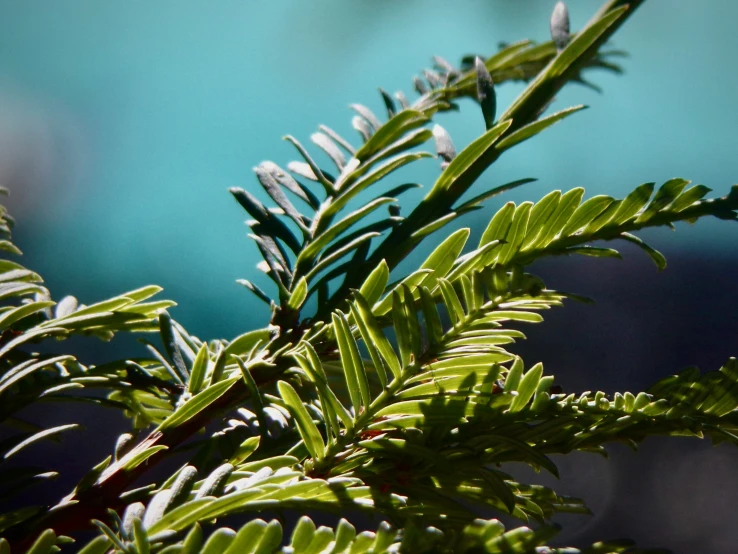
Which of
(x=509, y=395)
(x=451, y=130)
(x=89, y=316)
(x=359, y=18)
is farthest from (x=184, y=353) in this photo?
(x=359, y=18)

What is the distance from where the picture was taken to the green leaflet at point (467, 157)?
0.81 ft

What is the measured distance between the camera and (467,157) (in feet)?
0.84

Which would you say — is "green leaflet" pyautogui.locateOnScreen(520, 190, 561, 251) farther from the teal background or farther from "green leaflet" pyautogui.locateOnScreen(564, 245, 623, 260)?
the teal background

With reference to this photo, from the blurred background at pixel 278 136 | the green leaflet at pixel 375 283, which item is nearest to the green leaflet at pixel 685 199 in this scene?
the green leaflet at pixel 375 283

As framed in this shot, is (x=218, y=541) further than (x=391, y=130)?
No

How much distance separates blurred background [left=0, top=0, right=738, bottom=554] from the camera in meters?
1.04

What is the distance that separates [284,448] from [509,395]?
0.32 feet

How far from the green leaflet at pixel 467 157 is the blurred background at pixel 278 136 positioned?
0.79 m

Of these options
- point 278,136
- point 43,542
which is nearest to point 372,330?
point 43,542

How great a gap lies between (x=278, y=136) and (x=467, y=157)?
99cm

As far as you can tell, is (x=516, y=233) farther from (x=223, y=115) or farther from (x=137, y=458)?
(x=223, y=115)

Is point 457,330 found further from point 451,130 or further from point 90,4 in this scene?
point 90,4

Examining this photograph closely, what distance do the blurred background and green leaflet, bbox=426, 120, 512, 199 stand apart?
0.79 metres

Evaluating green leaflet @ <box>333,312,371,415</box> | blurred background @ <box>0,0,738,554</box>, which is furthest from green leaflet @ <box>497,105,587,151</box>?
blurred background @ <box>0,0,738,554</box>
